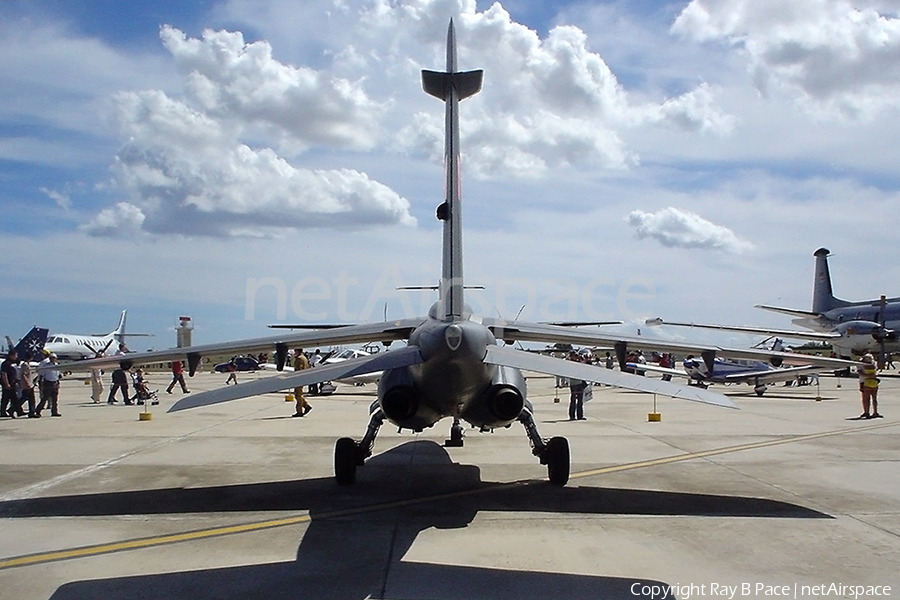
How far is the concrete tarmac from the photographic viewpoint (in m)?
5.20

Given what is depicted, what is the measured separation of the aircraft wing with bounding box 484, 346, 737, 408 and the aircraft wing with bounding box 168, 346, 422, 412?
88 cm

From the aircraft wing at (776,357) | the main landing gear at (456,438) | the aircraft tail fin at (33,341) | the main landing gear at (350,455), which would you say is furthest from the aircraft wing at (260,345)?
the aircraft tail fin at (33,341)

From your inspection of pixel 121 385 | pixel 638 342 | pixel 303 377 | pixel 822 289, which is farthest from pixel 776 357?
pixel 822 289

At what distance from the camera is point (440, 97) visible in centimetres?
848

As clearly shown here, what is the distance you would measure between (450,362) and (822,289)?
4701cm

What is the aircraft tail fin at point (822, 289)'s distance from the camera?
149 feet

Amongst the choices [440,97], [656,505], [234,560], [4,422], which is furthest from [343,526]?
[4,422]

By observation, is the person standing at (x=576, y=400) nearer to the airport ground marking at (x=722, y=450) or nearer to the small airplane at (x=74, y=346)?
the airport ground marking at (x=722, y=450)

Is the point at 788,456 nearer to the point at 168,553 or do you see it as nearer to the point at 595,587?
the point at 595,587

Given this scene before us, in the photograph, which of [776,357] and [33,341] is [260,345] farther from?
[33,341]

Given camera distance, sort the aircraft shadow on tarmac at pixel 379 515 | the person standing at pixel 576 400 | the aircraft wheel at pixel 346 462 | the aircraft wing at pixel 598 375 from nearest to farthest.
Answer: the aircraft shadow on tarmac at pixel 379 515 → the aircraft wing at pixel 598 375 → the aircraft wheel at pixel 346 462 → the person standing at pixel 576 400

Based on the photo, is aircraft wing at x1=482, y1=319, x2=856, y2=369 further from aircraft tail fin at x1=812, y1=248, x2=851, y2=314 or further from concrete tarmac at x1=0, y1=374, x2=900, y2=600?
aircraft tail fin at x1=812, y1=248, x2=851, y2=314

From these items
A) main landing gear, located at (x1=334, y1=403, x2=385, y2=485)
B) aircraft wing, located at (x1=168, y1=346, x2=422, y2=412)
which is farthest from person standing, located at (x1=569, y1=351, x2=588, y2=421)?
aircraft wing, located at (x1=168, y1=346, x2=422, y2=412)

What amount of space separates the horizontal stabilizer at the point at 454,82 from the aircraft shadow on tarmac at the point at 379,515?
500 centimetres
